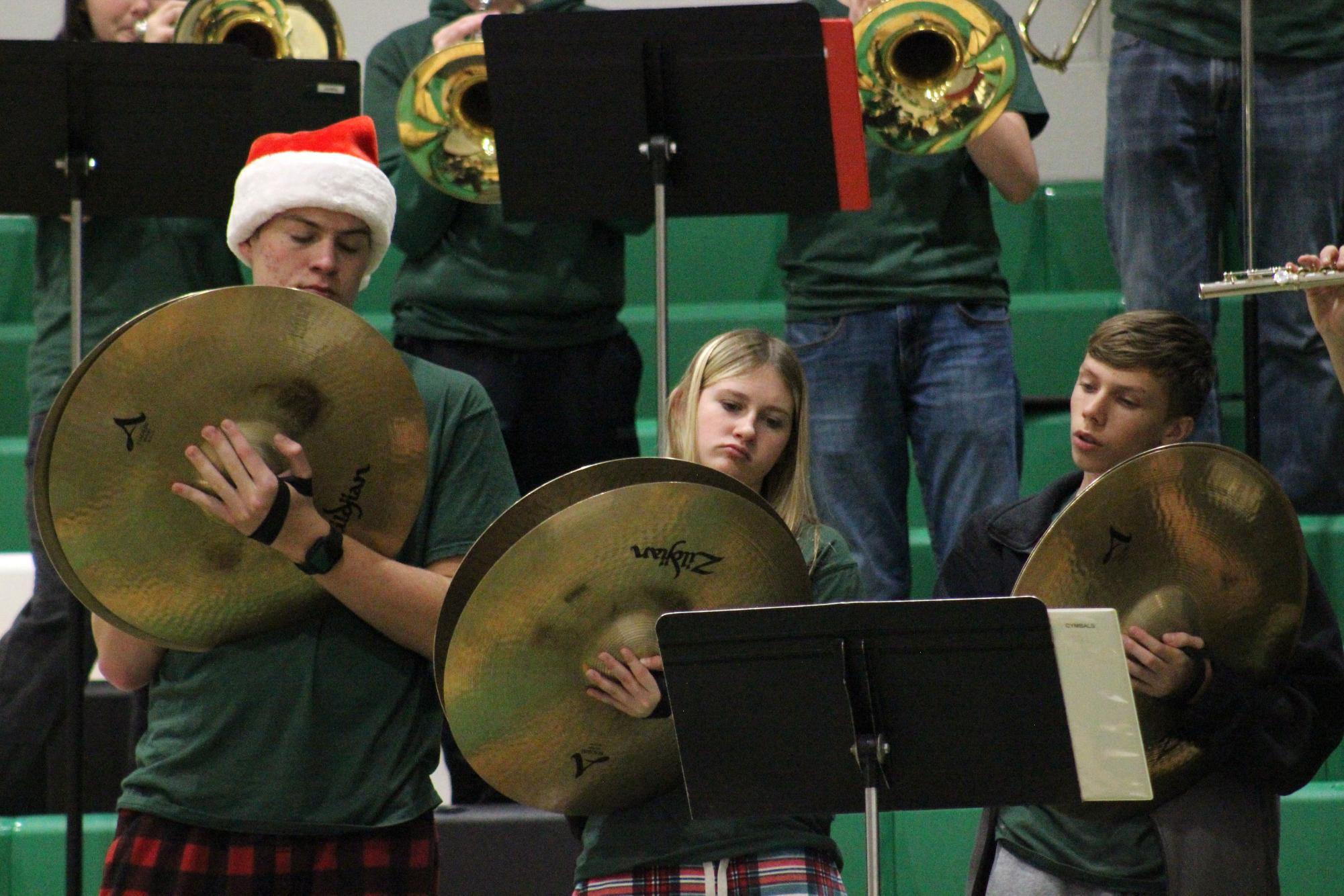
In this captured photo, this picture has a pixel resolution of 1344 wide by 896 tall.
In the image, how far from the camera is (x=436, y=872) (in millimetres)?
2402

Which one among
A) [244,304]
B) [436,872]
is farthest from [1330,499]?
[244,304]

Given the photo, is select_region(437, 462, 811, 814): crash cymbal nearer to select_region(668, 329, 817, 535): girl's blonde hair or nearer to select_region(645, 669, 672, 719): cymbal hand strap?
select_region(645, 669, 672, 719): cymbal hand strap

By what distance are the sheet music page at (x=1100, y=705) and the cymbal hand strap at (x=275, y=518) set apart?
3.00 feet

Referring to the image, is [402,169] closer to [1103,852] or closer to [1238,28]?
[1238,28]

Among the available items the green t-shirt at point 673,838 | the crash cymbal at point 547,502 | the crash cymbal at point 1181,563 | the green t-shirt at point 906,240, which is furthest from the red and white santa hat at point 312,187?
the green t-shirt at point 906,240

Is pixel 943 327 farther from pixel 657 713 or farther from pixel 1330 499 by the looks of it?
pixel 657 713

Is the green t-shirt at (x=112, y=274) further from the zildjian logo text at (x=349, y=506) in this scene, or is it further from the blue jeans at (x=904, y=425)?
the zildjian logo text at (x=349, y=506)

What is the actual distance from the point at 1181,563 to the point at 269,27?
2.85m

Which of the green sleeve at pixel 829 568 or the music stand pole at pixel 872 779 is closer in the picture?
the music stand pole at pixel 872 779

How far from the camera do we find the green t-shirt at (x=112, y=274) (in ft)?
12.8

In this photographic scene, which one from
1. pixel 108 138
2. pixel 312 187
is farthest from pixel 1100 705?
pixel 108 138

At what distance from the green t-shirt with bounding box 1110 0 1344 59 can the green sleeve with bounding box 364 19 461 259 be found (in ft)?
5.42

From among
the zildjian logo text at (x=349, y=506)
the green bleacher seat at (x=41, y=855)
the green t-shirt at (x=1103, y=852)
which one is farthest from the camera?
the green bleacher seat at (x=41, y=855)

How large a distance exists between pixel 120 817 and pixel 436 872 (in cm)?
41
